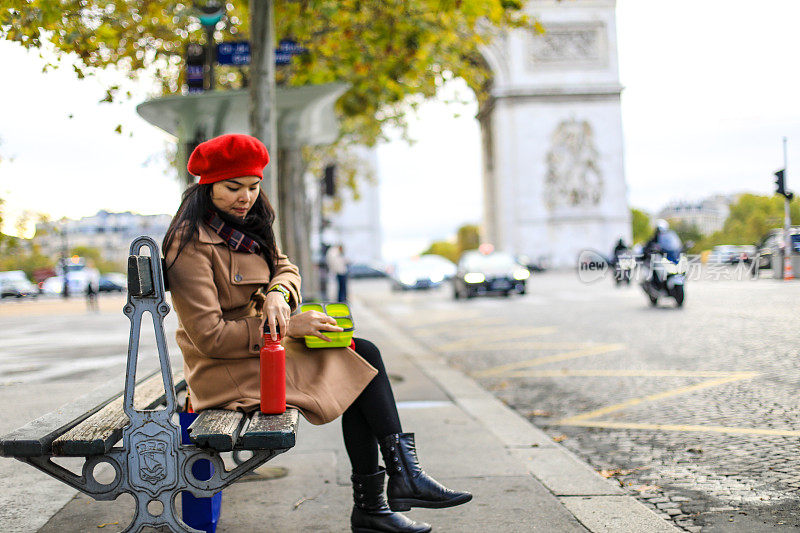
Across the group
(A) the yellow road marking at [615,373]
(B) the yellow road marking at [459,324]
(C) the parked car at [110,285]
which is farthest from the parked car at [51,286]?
(A) the yellow road marking at [615,373]

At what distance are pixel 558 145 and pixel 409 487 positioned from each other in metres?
36.5

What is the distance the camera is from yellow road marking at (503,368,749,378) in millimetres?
6871

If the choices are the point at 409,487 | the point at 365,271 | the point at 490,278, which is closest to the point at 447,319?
the point at 490,278

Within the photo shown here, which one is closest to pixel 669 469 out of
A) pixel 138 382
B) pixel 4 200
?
pixel 138 382

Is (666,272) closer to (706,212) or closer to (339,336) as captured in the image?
(706,212)

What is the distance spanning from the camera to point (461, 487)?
3703 millimetres

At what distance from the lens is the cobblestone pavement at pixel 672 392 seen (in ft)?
11.8

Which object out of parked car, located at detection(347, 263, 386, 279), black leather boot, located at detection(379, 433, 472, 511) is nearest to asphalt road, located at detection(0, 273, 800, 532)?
black leather boot, located at detection(379, 433, 472, 511)

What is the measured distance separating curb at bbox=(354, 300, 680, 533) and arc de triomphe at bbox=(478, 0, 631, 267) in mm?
31873

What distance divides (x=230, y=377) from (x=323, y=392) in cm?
32

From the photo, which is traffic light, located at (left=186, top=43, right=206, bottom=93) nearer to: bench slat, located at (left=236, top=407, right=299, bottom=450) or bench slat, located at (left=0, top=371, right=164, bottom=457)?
bench slat, located at (left=0, top=371, right=164, bottom=457)

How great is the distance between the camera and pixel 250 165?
3.00m

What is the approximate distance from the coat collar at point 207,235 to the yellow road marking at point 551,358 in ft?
16.4

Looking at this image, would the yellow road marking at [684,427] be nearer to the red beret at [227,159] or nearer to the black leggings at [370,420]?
the black leggings at [370,420]
